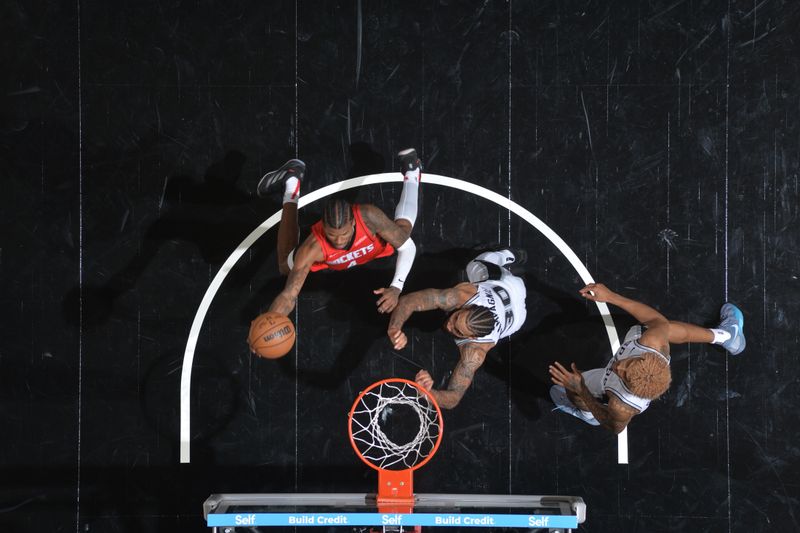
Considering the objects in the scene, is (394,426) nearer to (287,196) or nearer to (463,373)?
(463,373)

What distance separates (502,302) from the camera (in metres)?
6.02

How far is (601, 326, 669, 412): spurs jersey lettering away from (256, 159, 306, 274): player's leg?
127 inches

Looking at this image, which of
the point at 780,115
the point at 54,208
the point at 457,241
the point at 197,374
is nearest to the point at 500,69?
the point at 457,241

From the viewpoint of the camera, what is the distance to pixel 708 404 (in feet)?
22.2

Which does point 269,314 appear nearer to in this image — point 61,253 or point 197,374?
point 197,374

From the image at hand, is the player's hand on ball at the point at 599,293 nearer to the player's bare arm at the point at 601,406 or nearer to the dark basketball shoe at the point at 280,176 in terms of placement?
the player's bare arm at the point at 601,406

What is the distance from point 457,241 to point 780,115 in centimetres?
372

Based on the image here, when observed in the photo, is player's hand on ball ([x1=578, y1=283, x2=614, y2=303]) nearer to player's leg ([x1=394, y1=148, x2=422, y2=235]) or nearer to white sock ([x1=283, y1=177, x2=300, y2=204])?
player's leg ([x1=394, y1=148, x2=422, y2=235])

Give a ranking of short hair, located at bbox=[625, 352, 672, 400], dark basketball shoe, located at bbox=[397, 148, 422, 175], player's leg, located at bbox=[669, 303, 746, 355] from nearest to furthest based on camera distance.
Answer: short hair, located at bbox=[625, 352, 672, 400], player's leg, located at bbox=[669, 303, 746, 355], dark basketball shoe, located at bbox=[397, 148, 422, 175]

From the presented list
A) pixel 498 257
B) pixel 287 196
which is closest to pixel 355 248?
pixel 287 196

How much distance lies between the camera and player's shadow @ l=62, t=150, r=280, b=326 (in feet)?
22.6

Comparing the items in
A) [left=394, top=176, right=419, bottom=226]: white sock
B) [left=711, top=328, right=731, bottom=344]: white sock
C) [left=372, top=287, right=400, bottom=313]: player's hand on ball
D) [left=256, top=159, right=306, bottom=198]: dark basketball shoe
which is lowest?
[left=711, top=328, right=731, bottom=344]: white sock

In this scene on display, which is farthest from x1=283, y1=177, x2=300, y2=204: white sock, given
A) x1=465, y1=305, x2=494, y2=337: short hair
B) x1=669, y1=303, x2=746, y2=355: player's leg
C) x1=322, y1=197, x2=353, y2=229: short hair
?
x1=669, y1=303, x2=746, y2=355: player's leg

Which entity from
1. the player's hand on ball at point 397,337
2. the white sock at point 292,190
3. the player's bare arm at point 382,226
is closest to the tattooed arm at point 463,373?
the player's hand on ball at point 397,337
